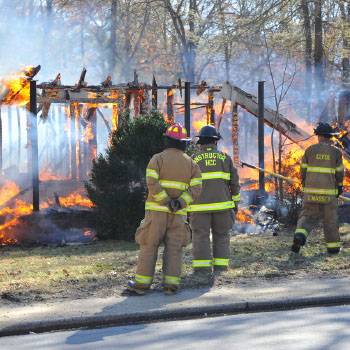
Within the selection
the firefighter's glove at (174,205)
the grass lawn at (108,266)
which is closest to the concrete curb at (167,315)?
the grass lawn at (108,266)

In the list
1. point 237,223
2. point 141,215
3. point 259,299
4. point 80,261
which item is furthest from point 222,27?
point 259,299

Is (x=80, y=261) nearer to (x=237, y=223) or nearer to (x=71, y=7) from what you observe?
(x=237, y=223)

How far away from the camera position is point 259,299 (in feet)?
25.0

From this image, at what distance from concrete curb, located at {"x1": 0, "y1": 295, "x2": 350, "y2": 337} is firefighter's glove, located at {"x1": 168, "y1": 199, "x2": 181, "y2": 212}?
3.98 feet

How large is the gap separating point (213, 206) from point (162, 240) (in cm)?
131

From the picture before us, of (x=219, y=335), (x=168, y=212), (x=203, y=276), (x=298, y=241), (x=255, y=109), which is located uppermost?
(x=255, y=109)

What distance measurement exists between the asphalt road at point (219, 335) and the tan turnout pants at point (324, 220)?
376 centimetres

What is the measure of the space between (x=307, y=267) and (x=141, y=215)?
4136 mm

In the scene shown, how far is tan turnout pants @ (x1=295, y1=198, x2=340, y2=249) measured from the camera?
10.9 metres

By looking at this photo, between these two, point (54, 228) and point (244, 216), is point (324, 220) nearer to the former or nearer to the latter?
point (244, 216)

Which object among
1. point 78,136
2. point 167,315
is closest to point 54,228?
point 167,315

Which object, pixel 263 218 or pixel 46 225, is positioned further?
pixel 263 218

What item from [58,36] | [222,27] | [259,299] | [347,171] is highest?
[58,36]

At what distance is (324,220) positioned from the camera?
1100 cm
